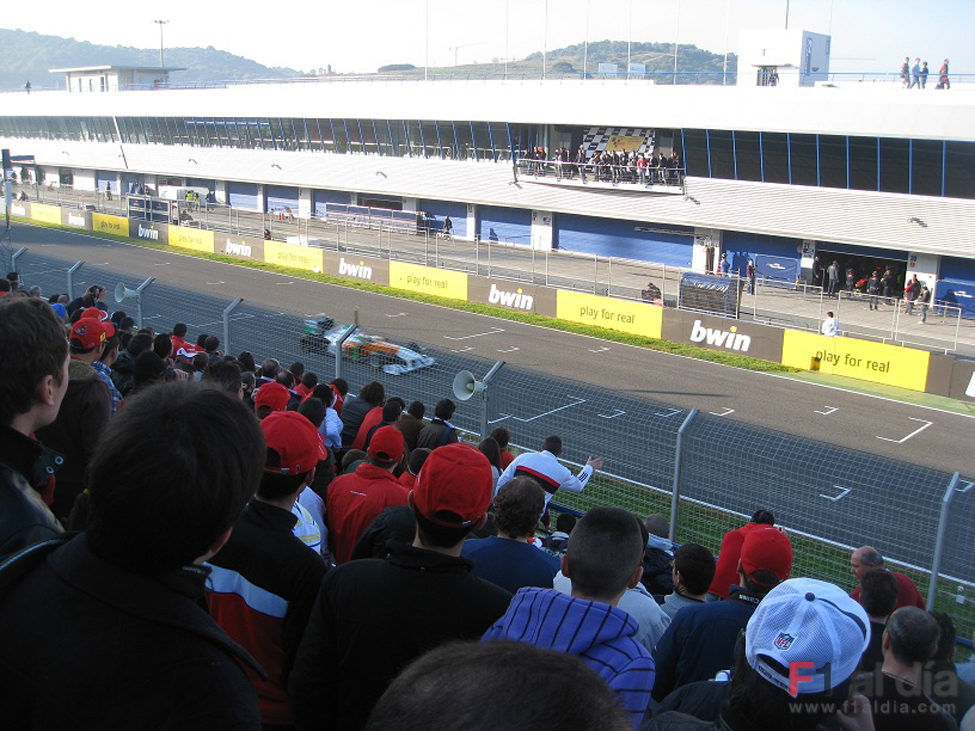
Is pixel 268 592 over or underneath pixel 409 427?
over

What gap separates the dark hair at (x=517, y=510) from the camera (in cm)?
432

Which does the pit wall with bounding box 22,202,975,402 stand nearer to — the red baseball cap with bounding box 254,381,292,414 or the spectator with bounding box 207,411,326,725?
the red baseball cap with bounding box 254,381,292,414

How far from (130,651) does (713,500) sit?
946 cm

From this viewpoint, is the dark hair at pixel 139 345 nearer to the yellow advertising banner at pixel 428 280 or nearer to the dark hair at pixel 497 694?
the dark hair at pixel 497 694

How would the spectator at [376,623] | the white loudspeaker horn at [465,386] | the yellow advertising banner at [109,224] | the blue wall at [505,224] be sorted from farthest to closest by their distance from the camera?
the blue wall at [505,224]
the yellow advertising banner at [109,224]
the white loudspeaker horn at [465,386]
the spectator at [376,623]

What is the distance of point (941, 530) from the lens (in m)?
7.68

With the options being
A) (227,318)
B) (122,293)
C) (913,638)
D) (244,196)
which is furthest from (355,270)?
(244,196)

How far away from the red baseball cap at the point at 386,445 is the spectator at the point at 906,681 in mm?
2949

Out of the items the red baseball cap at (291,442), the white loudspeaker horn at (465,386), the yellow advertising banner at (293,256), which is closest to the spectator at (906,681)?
the red baseball cap at (291,442)

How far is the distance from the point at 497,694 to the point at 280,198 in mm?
60414

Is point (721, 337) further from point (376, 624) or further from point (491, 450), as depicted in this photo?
point (376, 624)

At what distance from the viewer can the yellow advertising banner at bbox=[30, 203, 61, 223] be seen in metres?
47.4

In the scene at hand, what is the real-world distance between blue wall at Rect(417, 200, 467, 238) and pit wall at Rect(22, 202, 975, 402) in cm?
1321

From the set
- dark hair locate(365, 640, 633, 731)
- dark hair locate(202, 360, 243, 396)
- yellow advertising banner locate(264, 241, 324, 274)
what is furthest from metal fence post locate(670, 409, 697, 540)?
yellow advertising banner locate(264, 241, 324, 274)
